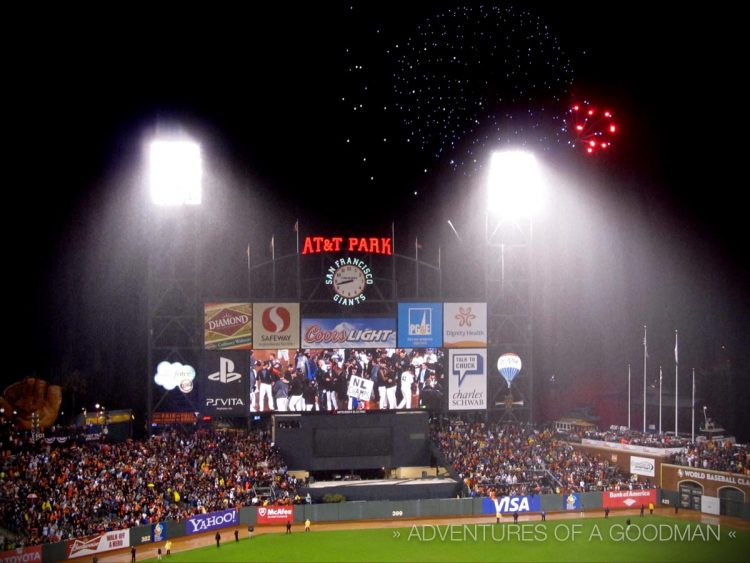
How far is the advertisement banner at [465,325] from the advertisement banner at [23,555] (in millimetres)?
27747

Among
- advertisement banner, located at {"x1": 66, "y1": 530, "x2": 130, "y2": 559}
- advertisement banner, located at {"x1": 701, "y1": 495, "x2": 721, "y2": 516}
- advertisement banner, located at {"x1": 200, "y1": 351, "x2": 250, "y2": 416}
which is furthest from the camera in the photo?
advertisement banner, located at {"x1": 200, "y1": 351, "x2": 250, "y2": 416}

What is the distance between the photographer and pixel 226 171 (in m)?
54.3

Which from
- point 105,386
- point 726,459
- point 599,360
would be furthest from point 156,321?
point 599,360

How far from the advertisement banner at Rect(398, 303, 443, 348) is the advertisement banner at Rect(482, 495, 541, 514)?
10.6m

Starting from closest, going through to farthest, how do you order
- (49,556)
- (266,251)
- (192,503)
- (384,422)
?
(49,556) < (192,503) < (384,422) < (266,251)

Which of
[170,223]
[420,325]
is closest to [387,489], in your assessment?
[420,325]

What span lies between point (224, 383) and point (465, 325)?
53.1 feet

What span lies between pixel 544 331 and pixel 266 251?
2971 cm

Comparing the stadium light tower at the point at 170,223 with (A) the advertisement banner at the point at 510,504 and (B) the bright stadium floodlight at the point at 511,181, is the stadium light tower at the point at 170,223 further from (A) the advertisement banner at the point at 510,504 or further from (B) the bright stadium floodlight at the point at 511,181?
(A) the advertisement banner at the point at 510,504

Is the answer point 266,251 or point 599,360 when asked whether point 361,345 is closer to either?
point 266,251

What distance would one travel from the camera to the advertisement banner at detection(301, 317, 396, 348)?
1983 inches

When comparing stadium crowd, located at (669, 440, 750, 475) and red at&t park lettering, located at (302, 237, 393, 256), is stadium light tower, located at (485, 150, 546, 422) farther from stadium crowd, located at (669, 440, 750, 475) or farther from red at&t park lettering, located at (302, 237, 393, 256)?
stadium crowd, located at (669, 440, 750, 475)

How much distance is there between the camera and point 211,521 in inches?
1649

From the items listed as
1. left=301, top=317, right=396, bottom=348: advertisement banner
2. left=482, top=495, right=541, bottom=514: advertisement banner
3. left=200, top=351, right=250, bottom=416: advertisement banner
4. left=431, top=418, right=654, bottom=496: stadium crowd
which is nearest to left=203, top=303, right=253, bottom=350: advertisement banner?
left=200, top=351, right=250, bottom=416: advertisement banner
